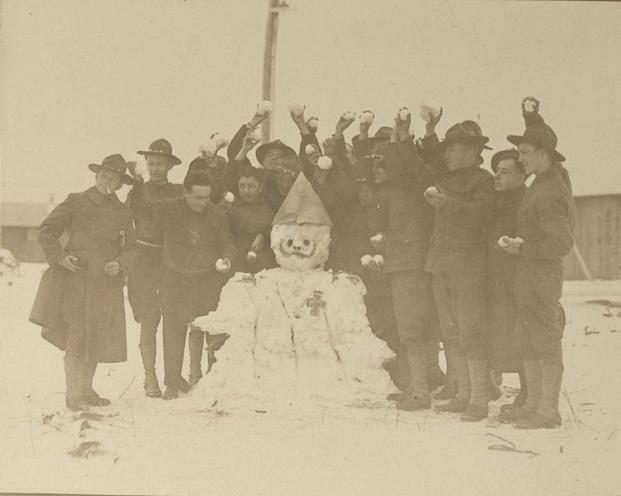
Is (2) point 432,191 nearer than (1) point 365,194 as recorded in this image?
Yes

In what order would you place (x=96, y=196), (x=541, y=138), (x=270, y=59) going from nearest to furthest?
1. (x=541, y=138)
2. (x=96, y=196)
3. (x=270, y=59)

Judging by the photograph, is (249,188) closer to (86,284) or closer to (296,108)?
(296,108)

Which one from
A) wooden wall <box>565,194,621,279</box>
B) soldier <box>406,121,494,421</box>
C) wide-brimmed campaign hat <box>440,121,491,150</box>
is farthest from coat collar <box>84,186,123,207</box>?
wooden wall <box>565,194,621,279</box>

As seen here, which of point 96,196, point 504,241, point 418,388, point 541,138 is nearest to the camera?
point 504,241

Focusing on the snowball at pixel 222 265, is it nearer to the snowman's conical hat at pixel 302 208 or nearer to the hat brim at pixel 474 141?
the snowman's conical hat at pixel 302 208

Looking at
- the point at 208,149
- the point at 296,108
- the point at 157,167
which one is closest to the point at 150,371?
the point at 157,167

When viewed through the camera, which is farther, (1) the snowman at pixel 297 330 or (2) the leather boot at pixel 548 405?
(1) the snowman at pixel 297 330

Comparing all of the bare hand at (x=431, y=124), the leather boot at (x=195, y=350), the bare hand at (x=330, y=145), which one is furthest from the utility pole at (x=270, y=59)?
the leather boot at (x=195, y=350)
